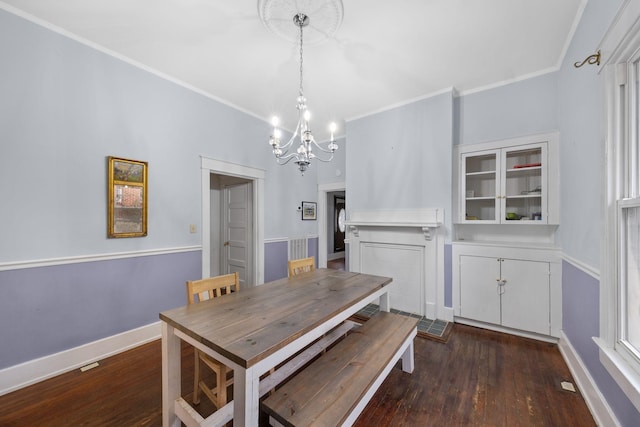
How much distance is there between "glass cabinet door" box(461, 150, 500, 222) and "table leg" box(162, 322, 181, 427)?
3.18 m

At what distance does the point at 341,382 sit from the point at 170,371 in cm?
96

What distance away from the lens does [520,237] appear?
2.97 meters

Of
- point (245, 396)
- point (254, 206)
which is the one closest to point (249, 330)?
point (245, 396)

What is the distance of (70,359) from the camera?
2115 millimetres

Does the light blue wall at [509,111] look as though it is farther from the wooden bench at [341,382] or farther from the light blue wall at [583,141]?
the wooden bench at [341,382]

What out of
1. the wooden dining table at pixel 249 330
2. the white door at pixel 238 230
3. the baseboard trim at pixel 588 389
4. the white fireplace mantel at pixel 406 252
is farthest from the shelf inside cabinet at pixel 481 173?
the white door at pixel 238 230

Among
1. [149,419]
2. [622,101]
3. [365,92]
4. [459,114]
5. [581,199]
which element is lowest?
[149,419]

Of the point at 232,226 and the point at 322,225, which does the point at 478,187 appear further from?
the point at 232,226

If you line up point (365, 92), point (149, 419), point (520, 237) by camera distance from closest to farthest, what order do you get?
1. point (149, 419)
2. point (520, 237)
3. point (365, 92)

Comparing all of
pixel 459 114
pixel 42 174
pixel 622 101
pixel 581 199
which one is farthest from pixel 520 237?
pixel 42 174

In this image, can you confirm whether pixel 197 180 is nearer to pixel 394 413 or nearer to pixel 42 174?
pixel 42 174

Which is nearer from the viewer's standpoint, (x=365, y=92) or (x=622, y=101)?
(x=622, y=101)

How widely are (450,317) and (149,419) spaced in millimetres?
3048

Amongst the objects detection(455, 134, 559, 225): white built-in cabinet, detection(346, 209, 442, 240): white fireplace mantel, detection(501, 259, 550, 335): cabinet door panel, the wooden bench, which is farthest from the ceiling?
the wooden bench
